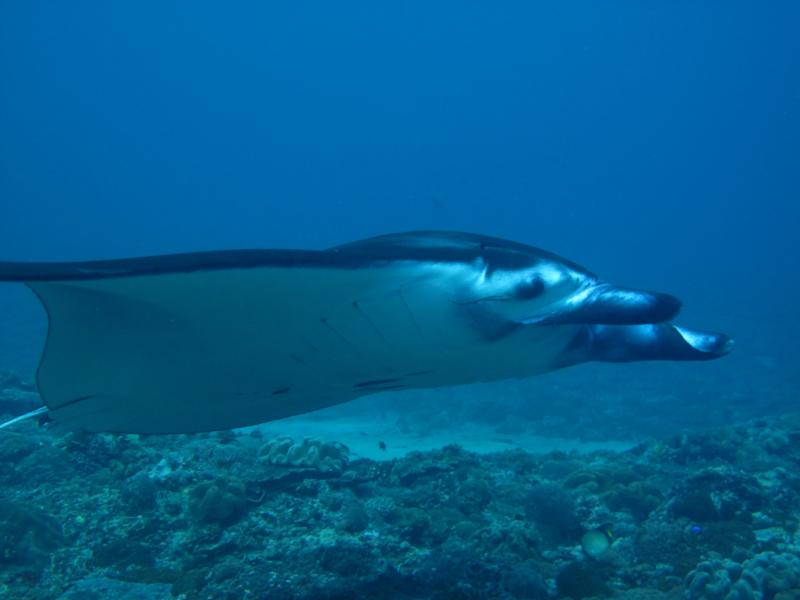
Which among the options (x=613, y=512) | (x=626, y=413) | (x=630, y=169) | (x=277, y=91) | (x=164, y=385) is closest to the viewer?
(x=164, y=385)

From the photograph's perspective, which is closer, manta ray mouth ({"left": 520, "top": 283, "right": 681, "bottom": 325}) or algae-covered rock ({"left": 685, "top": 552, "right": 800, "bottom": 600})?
manta ray mouth ({"left": 520, "top": 283, "right": 681, "bottom": 325})

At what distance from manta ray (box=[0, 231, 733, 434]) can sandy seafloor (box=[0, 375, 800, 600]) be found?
584mm

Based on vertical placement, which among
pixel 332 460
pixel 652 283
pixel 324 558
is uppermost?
pixel 652 283

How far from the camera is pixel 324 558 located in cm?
328

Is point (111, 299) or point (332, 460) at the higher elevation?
point (111, 299)

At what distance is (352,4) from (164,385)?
10240 centimetres

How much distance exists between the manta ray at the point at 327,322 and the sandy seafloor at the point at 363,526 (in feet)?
1.92

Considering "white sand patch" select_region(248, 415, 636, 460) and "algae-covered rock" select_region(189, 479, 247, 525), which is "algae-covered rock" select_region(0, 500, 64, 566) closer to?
"algae-covered rock" select_region(189, 479, 247, 525)

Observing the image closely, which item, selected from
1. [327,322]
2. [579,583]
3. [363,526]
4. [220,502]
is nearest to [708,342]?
[327,322]

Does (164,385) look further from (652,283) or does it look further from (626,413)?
(652,283)

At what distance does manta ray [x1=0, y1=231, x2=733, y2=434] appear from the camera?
5.48ft

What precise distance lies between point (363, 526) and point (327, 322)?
273 centimetres

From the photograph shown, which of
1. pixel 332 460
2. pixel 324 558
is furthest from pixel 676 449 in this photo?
pixel 324 558

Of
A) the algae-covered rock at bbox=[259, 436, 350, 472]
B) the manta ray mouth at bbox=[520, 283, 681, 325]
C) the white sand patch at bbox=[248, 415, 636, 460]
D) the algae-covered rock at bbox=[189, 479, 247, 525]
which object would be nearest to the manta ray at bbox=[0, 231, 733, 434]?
the manta ray mouth at bbox=[520, 283, 681, 325]
